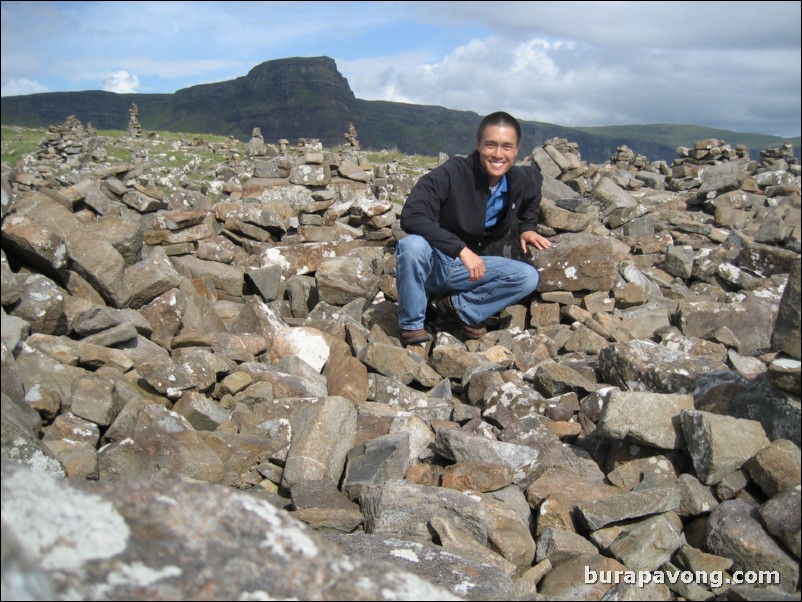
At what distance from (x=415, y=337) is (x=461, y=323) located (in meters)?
0.75

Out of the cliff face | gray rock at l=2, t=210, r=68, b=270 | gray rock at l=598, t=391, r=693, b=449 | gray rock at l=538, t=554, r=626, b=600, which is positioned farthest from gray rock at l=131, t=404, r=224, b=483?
the cliff face

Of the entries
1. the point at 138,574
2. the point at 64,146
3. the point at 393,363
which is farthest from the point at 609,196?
the point at 64,146

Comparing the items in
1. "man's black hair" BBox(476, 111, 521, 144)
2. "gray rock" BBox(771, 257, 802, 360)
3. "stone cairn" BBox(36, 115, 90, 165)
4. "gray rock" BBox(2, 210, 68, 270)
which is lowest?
"gray rock" BBox(771, 257, 802, 360)

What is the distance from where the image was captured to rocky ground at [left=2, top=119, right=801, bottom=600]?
1.96 metres

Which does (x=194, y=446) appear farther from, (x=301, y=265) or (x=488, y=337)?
(x=301, y=265)

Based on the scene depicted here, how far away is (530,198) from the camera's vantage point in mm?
7496

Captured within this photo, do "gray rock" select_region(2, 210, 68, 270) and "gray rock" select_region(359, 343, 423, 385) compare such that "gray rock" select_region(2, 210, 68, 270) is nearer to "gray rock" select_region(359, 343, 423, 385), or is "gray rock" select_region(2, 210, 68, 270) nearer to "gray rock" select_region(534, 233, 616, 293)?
"gray rock" select_region(359, 343, 423, 385)

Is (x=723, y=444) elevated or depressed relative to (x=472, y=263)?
depressed

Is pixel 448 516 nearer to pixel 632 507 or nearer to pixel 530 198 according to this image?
pixel 632 507

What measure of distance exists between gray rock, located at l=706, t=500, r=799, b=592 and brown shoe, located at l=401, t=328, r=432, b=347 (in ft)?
12.5

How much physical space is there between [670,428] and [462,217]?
3.45 meters

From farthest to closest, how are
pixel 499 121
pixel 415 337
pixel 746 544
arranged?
pixel 415 337
pixel 499 121
pixel 746 544

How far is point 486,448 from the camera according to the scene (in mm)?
4617

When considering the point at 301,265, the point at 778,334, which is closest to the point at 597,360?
the point at 778,334
